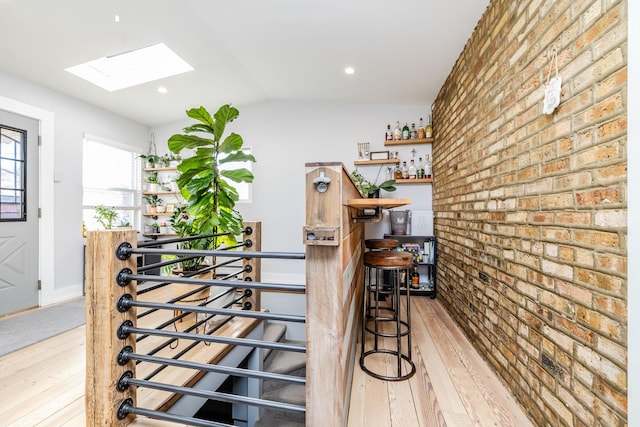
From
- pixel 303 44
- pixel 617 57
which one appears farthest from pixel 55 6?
pixel 617 57

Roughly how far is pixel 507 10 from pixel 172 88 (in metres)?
3.82

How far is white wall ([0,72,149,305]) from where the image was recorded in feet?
10.9

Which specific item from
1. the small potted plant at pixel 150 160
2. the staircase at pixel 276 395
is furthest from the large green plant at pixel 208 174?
the small potted plant at pixel 150 160

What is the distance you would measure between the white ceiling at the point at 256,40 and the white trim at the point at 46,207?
454mm

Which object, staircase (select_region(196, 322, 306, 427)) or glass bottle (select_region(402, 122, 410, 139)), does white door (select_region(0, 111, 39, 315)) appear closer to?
staircase (select_region(196, 322, 306, 427))

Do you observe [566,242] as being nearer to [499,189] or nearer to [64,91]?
[499,189]

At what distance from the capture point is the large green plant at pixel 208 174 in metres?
1.96

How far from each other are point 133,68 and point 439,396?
458 centimetres

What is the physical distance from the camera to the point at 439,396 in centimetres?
162

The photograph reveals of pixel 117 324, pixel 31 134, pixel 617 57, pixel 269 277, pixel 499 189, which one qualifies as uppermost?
pixel 31 134

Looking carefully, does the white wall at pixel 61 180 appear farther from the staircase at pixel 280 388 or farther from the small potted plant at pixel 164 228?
the staircase at pixel 280 388

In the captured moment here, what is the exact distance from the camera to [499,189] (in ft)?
5.98

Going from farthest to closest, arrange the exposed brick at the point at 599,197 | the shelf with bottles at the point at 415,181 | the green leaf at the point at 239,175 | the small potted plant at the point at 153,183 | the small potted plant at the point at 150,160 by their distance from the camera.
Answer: the small potted plant at the point at 153,183, the small potted plant at the point at 150,160, the shelf with bottles at the point at 415,181, the green leaf at the point at 239,175, the exposed brick at the point at 599,197

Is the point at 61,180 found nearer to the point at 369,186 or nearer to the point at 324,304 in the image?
the point at 369,186
